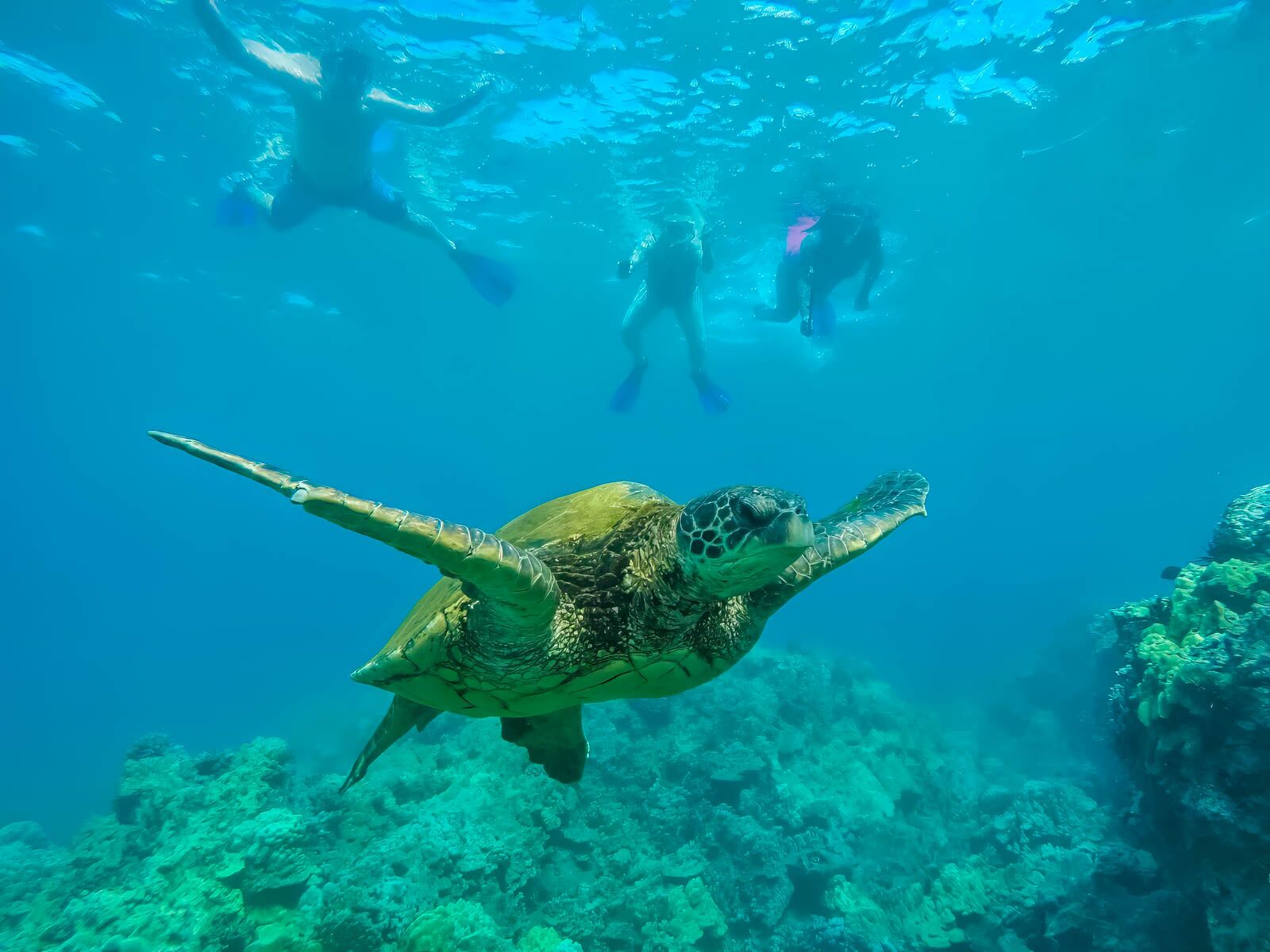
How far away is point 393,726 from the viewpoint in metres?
4.00

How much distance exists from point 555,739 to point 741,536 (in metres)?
2.73

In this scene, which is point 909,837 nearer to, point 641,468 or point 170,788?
point 170,788

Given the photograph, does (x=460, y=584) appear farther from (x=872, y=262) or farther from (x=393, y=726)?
(x=872, y=262)

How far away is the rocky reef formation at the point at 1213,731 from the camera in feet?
11.0

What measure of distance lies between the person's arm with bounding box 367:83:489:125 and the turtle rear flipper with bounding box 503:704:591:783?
14134 mm

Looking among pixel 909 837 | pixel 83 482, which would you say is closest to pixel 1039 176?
pixel 909 837

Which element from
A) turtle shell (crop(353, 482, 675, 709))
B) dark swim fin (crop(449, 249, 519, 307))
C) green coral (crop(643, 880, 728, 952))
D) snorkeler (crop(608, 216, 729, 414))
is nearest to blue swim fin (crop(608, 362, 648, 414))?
snorkeler (crop(608, 216, 729, 414))

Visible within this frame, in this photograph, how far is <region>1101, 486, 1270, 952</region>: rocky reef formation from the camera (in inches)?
132

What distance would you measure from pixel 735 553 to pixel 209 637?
82.7 metres

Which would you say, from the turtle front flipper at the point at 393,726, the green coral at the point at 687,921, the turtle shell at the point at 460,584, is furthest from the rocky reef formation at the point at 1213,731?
the turtle front flipper at the point at 393,726

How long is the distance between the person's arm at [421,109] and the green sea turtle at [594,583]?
1344 centimetres

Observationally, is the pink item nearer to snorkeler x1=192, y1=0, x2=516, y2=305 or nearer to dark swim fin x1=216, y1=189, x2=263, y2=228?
snorkeler x1=192, y1=0, x2=516, y2=305

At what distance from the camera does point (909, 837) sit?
9.02 metres

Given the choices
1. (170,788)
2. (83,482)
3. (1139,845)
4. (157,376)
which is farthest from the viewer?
(83,482)
